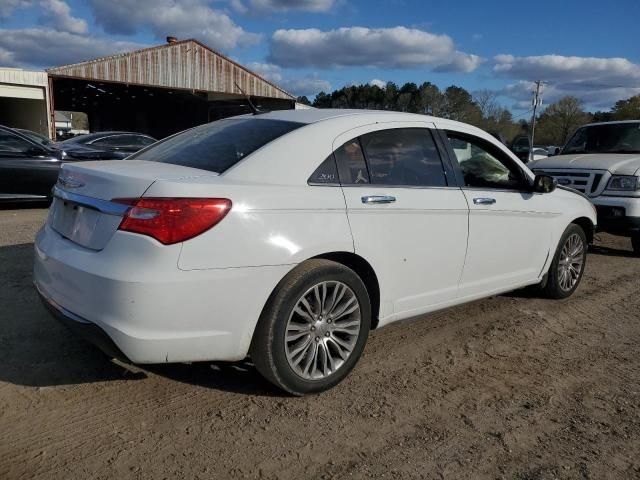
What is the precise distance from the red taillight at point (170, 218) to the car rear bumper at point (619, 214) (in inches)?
251

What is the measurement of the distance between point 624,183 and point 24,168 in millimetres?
→ 9528

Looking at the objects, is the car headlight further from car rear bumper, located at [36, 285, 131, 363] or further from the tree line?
the tree line

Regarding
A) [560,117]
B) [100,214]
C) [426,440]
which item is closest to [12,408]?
[100,214]

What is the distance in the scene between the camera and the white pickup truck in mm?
7363

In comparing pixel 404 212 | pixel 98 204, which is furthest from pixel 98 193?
pixel 404 212

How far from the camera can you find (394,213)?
353cm

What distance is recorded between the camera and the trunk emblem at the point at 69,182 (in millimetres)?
3179

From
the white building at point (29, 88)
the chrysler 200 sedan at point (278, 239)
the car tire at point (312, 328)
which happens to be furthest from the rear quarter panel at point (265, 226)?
the white building at point (29, 88)

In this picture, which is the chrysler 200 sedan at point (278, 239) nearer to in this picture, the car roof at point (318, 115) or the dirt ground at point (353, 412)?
the car roof at point (318, 115)

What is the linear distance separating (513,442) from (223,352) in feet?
5.17

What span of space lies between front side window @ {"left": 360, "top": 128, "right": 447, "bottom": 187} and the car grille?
4368 millimetres

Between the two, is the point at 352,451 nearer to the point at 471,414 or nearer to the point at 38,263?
the point at 471,414

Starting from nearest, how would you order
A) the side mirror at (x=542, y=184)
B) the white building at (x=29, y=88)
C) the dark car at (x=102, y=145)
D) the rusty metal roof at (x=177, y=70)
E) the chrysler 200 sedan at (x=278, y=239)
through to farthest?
the chrysler 200 sedan at (x=278, y=239) → the side mirror at (x=542, y=184) → the dark car at (x=102, y=145) → the white building at (x=29, y=88) → the rusty metal roof at (x=177, y=70)

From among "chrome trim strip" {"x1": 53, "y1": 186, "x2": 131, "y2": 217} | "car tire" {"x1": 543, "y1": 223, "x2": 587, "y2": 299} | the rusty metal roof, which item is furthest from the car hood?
the rusty metal roof
